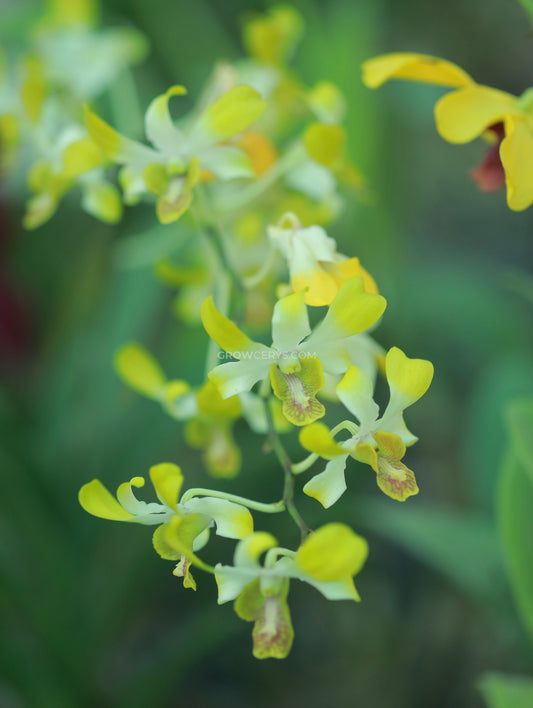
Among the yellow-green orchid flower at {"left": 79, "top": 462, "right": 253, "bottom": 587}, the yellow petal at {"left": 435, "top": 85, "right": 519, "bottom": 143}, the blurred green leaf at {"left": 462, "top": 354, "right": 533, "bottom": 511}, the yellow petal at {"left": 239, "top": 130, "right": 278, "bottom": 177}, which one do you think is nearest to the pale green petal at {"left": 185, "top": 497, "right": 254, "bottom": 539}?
the yellow-green orchid flower at {"left": 79, "top": 462, "right": 253, "bottom": 587}

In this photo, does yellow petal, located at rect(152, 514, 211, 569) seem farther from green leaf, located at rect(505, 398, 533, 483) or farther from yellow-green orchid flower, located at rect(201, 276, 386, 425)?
green leaf, located at rect(505, 398, 533, 483)

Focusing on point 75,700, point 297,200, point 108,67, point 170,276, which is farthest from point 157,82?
point 75,700

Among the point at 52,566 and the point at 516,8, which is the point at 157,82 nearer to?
the point at 516,8

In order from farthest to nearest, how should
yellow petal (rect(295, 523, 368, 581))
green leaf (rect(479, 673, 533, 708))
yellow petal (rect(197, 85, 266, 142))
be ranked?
1. green leaf (rect(479, 673, 533, 708))
2. yellow petal (rect(197, 85, 266, 142))
3. yellow petal (rect(295, 523, 368, 581))

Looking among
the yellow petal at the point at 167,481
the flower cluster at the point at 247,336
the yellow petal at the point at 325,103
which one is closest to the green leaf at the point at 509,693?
the flower cluster at the point at 247,336

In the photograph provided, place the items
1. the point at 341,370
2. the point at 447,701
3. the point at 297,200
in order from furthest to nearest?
1. the point at 447,701
2. the point at 297,200
3. the point at 341,370

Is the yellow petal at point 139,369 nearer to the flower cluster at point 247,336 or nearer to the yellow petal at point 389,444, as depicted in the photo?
the flower cluster at point 247,336
